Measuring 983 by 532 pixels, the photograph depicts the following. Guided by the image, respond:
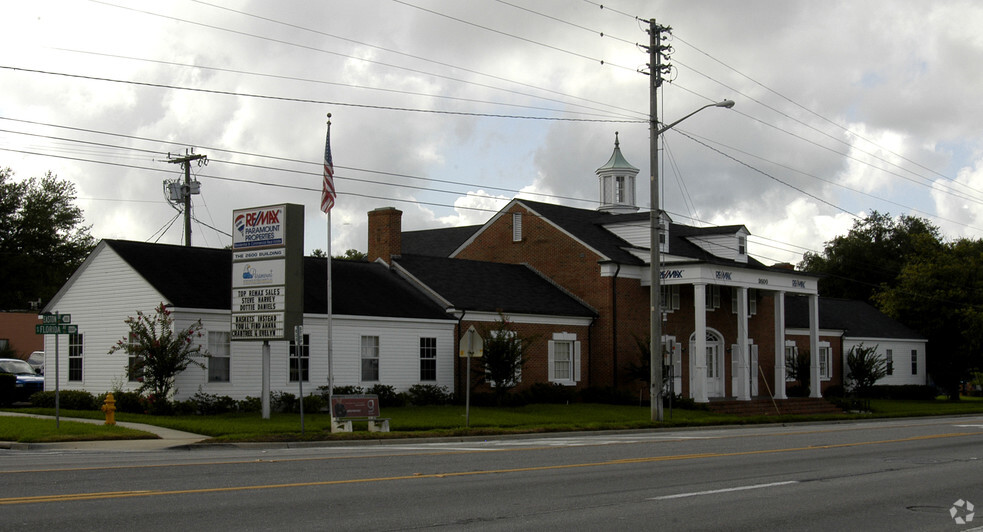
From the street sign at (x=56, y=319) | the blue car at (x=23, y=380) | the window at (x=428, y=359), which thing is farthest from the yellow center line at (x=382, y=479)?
the blue car at (x=23, y=380)

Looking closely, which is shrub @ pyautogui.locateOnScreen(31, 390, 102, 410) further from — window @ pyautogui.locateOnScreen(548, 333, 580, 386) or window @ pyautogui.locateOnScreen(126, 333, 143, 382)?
window @ pyautogui.locateOnScreen(548, 333, 580, 386)

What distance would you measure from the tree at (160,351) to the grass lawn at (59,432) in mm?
3683

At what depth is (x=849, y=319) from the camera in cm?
6275

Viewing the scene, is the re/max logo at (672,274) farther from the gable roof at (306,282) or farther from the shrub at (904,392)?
the shrub at (904,392)

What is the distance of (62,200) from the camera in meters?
78.2

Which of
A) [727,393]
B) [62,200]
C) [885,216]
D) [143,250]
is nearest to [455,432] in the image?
[143,250]

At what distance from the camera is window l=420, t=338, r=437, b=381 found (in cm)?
3722

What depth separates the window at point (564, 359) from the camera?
41.7 metres

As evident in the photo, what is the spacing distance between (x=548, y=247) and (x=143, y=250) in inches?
741

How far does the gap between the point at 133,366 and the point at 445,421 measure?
370 inches

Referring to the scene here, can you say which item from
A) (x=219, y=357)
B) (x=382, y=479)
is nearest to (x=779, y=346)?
(x=219, y=357)

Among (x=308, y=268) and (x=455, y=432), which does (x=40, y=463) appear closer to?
(x=455, y=432)

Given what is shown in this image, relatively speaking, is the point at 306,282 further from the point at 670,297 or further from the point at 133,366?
the point at 670,297

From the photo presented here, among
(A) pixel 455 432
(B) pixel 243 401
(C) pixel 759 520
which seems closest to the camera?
(C) pixel 759 520
